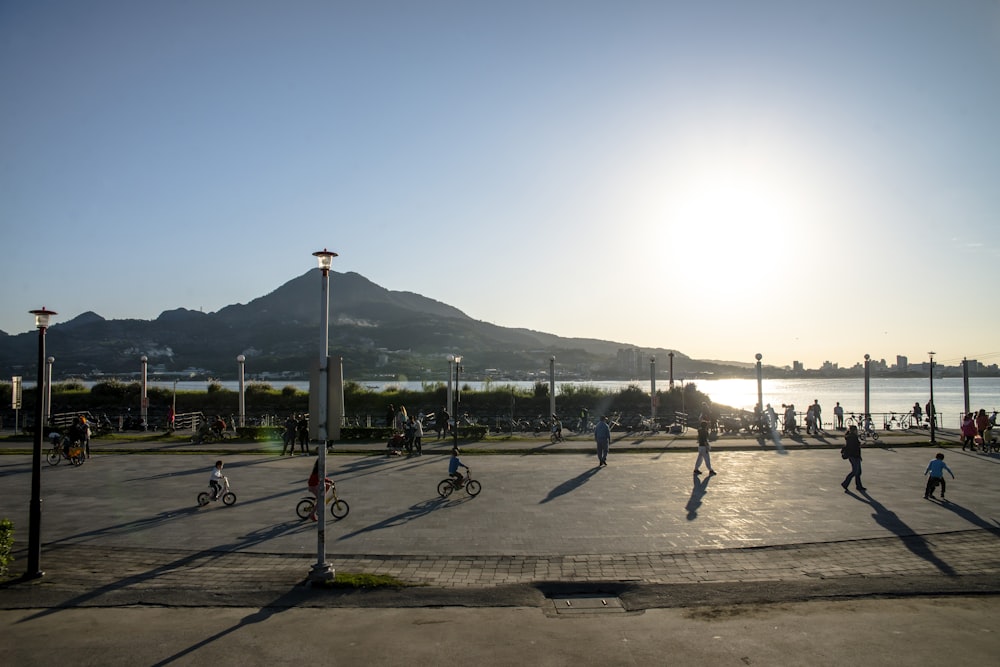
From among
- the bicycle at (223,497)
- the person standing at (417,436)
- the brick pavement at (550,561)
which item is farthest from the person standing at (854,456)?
the bicycle at (223,497)

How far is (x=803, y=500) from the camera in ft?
52.2

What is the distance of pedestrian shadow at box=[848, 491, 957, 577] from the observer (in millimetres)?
10648

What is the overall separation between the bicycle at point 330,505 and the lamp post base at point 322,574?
12.9 ft

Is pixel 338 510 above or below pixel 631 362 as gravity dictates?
below

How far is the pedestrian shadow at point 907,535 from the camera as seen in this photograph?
10.6 metres

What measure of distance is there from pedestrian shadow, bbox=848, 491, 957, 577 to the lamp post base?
9.23m

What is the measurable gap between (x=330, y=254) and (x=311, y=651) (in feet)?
19.0

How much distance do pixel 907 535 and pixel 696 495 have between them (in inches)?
199

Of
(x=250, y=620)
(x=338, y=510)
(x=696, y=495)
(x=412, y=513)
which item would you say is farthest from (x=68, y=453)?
(x=696, y=495)

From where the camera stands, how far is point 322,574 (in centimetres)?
966

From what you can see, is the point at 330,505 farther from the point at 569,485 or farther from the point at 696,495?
the point at 696,495

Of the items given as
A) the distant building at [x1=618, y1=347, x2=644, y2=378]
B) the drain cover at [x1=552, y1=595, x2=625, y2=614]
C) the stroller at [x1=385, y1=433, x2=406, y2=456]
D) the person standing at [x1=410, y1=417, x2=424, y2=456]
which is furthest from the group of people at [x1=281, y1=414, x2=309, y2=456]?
the distant building at [x1=618, y1=347, x2=644, y2=378]

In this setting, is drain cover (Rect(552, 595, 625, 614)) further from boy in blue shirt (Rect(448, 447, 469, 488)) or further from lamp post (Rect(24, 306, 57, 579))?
lamp post (Rect(24, 306, 57, 579))

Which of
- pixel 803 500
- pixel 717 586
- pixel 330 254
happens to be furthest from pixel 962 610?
pixel 330 254
